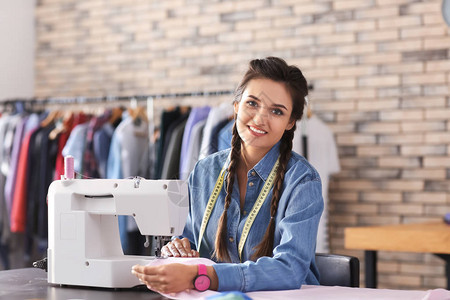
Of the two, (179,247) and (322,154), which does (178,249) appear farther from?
(322,154)

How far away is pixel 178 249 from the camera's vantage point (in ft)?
6.76

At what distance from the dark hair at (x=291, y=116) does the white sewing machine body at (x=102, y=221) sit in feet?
0.61

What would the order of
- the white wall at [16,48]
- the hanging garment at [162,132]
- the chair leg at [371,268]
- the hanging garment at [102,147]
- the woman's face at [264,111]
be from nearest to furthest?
1. the woman's face at [264,111]
2. the chair leg at [371,268]
3. the hanging garment at [162,132]
4. the hanging garment at [102,147]
5. the white wall at [16,48]

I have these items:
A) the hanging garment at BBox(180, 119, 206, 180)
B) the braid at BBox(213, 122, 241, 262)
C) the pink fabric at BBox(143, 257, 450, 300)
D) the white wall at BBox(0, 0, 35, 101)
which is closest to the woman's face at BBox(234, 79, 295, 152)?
the braid at BBox(213, 122, 241, 262)

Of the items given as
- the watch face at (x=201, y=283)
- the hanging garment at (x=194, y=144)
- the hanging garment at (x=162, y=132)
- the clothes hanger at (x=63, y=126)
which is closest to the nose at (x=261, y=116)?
the watch face at (x=201, y=283)

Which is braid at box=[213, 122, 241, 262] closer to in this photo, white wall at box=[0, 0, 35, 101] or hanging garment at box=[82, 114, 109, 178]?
hanging garment at box=[82, 114, 109, 178]

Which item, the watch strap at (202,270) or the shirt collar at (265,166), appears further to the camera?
the shirt collar at (265,166)

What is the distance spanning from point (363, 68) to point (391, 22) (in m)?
0.34

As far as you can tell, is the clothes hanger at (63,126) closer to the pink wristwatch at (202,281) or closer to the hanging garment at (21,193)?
the hanging garment at (21,193)

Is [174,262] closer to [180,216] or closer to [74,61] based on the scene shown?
[180,216]

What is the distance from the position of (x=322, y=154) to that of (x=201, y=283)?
2.71 metres

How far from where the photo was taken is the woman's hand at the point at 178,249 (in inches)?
80.3

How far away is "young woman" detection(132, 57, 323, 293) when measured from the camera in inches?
75.1

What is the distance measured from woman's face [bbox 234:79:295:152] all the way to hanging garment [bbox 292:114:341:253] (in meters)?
2.14
